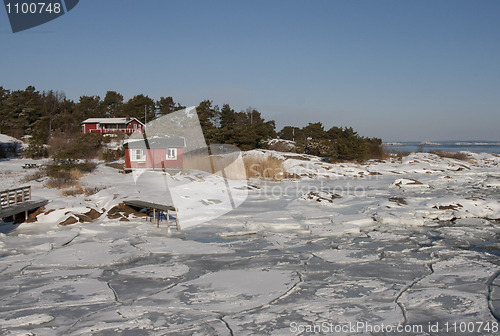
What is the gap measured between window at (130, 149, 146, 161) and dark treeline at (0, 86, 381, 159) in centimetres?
979

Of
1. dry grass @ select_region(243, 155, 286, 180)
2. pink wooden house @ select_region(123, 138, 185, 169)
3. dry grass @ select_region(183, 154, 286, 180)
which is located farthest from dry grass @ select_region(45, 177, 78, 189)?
dry grass @ select_region(243, 155, 286, 180)

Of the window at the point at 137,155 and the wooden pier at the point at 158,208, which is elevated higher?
the window at the point at 137,155

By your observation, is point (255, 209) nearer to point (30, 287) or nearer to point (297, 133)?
point (30, 287)

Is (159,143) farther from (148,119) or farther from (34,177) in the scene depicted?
(148,119)

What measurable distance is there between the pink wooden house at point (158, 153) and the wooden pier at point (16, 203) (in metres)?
12.4

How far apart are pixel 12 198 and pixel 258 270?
8.84 metres

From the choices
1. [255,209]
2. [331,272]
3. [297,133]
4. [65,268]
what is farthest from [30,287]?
[297,133]

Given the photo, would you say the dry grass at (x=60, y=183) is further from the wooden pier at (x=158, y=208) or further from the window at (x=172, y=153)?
the window at (x=172, y=153)

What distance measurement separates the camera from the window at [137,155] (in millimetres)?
25281

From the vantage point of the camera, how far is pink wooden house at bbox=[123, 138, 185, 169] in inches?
1006

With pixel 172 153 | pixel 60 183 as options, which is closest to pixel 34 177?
pixel 60 183

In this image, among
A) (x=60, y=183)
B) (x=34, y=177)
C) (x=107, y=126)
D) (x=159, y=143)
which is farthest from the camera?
(x=107, y=126)

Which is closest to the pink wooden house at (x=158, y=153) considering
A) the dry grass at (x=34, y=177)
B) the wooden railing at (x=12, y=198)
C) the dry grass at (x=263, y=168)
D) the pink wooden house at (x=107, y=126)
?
the dry grass at (x=263, y=168)

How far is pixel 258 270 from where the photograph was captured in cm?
759
